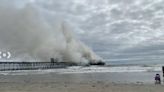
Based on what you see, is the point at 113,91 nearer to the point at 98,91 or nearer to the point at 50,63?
the point at 98,91

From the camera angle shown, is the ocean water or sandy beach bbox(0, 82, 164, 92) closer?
sandy beach bbox(0, 82, 164, 92)

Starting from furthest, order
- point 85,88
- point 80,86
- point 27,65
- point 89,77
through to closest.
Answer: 1. point 27,65
2. point 89,77
3. point 80,86
4. point 85,88

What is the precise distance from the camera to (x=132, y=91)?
48.3 feet

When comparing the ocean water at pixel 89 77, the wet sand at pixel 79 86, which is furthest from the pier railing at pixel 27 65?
the wet sand at pixel 79 86

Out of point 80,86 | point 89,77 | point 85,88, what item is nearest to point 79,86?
point 80,86

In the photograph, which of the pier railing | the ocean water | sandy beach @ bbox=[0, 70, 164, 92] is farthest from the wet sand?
the pier railing

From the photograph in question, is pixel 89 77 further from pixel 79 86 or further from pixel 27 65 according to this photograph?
pixel 27 65

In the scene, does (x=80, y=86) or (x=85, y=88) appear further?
(x=80, y=86)

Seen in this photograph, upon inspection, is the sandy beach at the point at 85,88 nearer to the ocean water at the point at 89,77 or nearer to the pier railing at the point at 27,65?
the ocean water at the point at 89,77

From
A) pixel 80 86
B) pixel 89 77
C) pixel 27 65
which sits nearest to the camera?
pixel 80 86

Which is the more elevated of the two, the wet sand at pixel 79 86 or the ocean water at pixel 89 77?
the wet sand at pixel 79 86

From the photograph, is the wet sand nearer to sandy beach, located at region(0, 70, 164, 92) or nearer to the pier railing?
sandy beach, located at region(0, 70, 164, 92)

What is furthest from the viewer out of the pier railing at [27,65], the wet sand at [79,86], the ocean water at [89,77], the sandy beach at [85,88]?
the pier railing at [27,65]

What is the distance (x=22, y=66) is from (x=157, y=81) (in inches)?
3362
